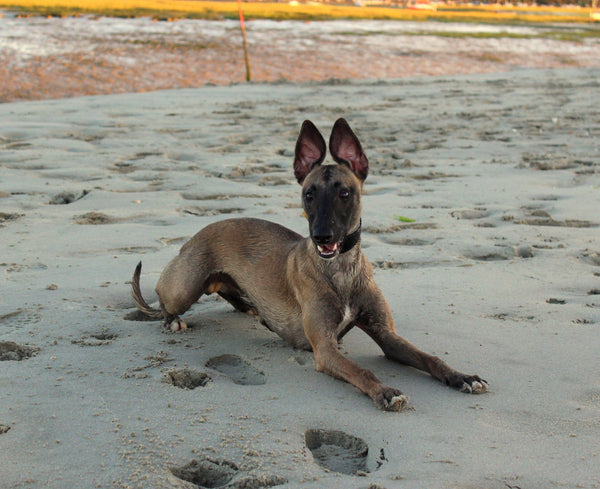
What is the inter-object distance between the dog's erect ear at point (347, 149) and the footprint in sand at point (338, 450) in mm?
1775

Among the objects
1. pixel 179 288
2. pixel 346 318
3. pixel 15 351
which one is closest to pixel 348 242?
pixel 346 318

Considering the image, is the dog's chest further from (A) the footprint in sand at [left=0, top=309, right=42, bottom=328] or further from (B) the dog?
(A) the footprint in sand at [left=0, top=309, right=42, bottom=328]

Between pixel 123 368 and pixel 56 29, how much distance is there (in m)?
22.6

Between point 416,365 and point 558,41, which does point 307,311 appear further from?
point 558,41

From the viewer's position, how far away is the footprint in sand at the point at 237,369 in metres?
3.84

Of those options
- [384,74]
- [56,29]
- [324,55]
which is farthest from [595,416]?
[56,29]

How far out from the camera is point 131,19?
1163 inches

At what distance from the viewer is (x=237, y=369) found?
399cm

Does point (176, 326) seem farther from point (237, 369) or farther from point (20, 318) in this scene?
point (20, 318)

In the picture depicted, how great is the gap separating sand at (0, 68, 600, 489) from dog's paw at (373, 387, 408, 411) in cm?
6

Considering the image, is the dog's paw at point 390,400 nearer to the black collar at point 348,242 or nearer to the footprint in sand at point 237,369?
the footprint in sand at point 237,369

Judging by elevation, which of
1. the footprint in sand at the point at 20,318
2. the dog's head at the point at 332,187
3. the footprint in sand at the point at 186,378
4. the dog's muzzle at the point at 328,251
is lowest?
the footprint in sand at the point at 186,378

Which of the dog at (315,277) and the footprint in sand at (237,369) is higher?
the dog at (315,277)

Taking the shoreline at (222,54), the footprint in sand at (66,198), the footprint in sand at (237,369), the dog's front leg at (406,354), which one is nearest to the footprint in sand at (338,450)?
the footprint in sand at (237,369)
